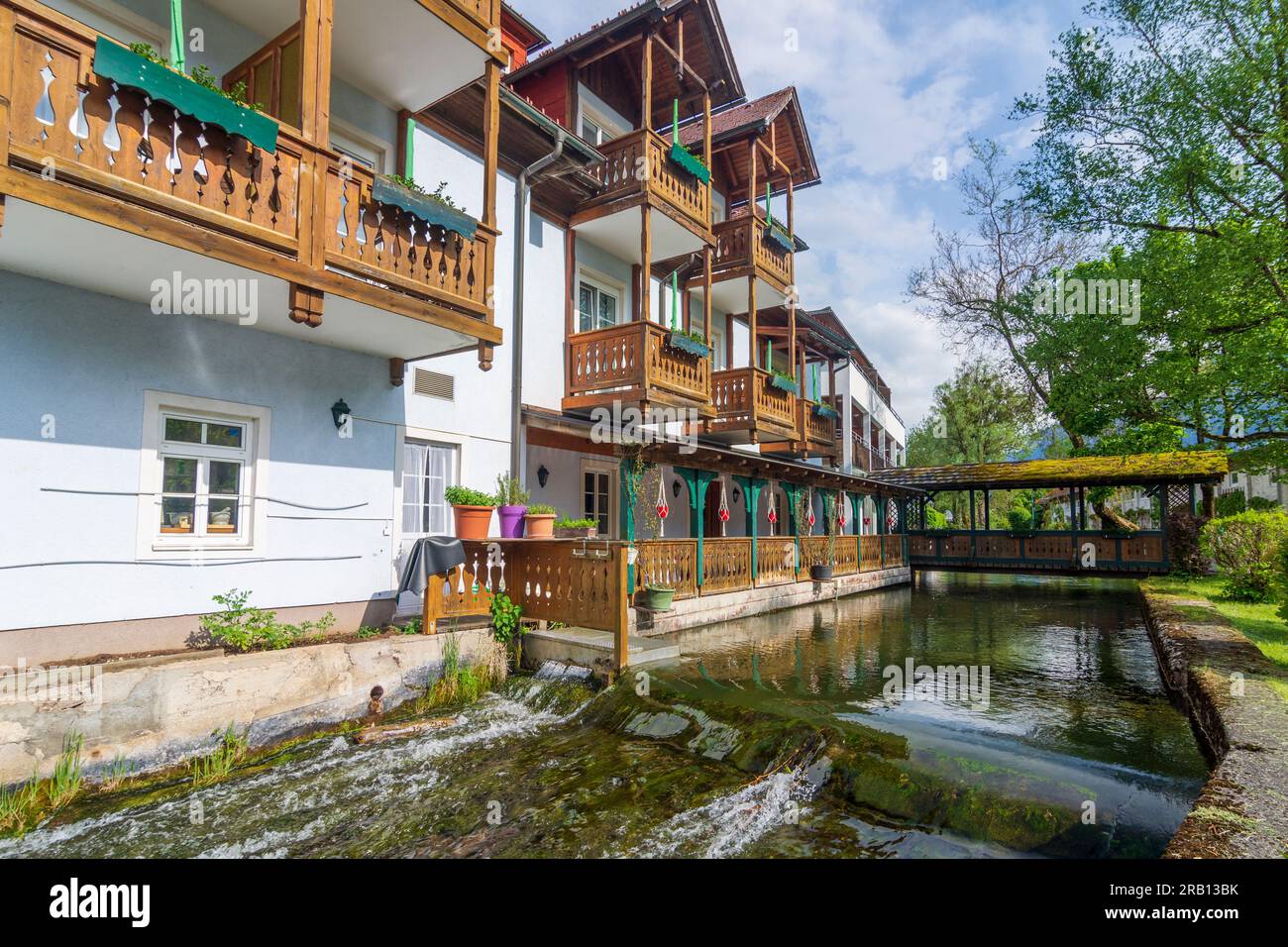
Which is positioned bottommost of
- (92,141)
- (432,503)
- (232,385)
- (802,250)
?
(432,503)

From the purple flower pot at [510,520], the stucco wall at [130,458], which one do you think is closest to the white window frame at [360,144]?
the stucco wall at [130,458]

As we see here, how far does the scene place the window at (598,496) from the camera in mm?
13188

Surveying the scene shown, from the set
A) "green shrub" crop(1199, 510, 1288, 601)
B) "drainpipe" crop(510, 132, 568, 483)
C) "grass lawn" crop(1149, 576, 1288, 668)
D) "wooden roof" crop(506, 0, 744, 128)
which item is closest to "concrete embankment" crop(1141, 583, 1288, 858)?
"grass lawn" crop(1149, 576, 1288, 668)

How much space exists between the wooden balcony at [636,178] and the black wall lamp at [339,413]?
6182mm

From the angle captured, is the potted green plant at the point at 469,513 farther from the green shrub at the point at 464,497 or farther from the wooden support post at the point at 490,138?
the wooden support post at the point at 490,138

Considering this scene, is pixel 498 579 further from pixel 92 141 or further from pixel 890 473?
pixel 890 473

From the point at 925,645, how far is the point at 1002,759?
18.1 ft

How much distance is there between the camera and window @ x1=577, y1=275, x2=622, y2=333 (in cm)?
1302

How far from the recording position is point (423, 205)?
7.41m

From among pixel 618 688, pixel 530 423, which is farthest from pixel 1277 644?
pixel 530 423

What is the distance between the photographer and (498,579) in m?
9.29

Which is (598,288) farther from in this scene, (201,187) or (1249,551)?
(1249,551)

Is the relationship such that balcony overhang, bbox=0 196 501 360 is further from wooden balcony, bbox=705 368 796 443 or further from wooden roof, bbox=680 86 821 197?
wooden roof, bbox=680 86 821 197

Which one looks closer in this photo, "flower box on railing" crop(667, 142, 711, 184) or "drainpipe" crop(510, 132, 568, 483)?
"drainpipe" crop(510, 132, 568, 483)
